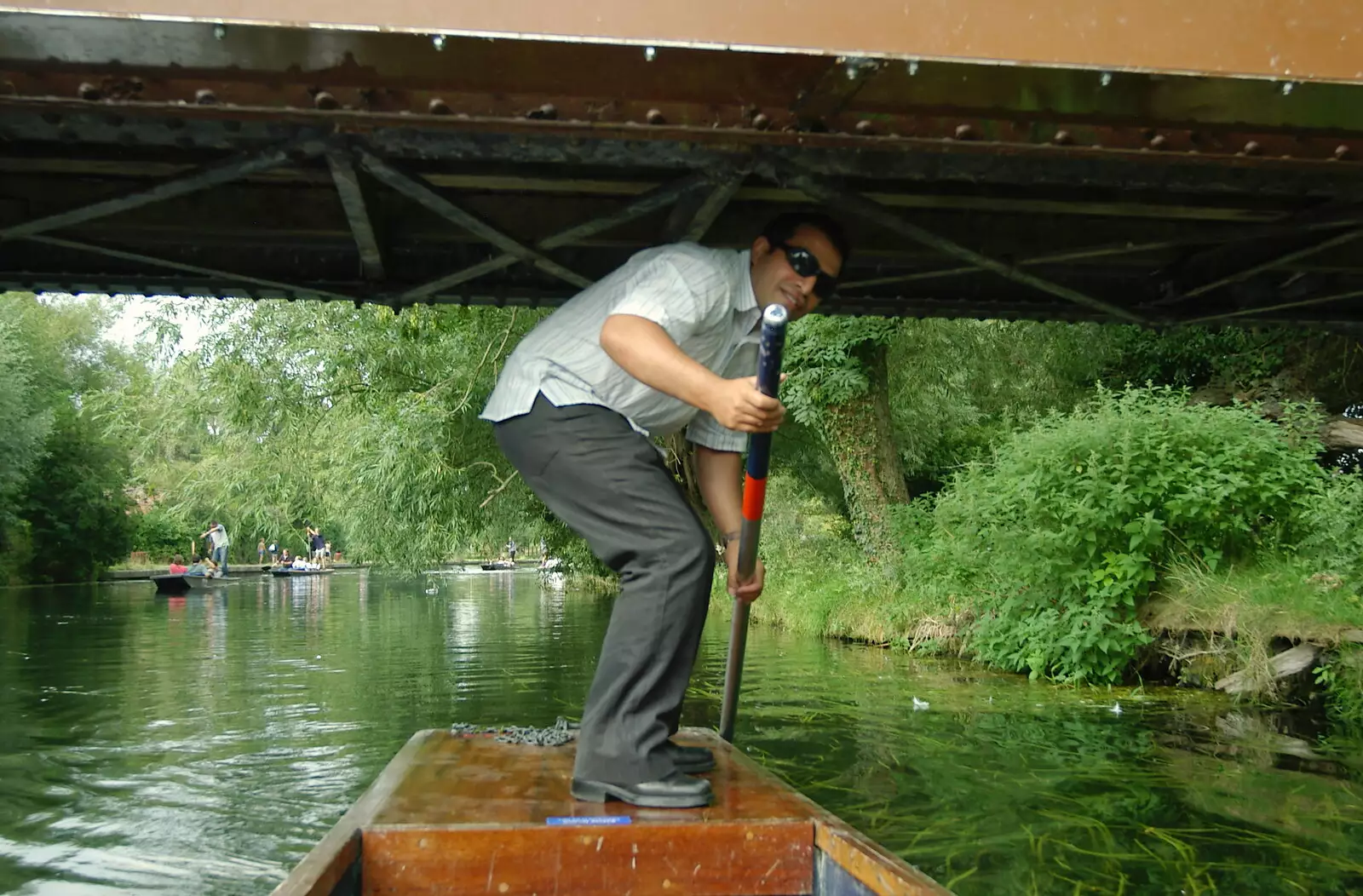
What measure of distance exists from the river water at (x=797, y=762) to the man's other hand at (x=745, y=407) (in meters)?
2.57

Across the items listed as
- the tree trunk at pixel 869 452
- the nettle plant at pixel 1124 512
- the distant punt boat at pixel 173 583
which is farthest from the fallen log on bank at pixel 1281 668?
the distant punt boat at pixel 173 583

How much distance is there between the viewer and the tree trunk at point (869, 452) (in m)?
14.3

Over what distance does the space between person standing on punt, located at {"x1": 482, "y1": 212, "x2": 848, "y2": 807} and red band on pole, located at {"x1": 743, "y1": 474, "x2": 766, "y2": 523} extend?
0.54 ft

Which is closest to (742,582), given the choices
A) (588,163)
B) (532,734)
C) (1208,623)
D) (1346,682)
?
(532,734)

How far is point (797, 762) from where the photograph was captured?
20.8 feet

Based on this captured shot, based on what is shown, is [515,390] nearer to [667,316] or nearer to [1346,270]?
[667,316]

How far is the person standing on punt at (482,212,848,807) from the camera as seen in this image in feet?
8.97

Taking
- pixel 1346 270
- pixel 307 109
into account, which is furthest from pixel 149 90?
pixel 1346 270

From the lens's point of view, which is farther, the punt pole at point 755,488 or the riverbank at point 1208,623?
the riverbank at point 1208,623

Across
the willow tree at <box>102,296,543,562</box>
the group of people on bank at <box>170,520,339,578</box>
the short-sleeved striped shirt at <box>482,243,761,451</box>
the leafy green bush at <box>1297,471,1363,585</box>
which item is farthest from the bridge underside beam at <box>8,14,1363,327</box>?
the group of people on bank at <box>170,520,339,578</box>

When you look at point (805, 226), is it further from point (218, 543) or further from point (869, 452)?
point (218, 543)

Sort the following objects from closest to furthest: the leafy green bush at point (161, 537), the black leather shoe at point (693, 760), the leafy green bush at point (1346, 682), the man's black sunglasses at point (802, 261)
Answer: the man's black sunglasses at point (802, 261)
the black leather shoe at point (693, 760)
the leafy green bush at point (1346, 682)
the leafy green bush at point (161, 537)

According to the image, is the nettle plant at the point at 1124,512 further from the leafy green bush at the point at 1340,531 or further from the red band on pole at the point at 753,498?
the red band on pole at the point at 753,498

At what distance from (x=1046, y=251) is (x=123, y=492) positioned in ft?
127
